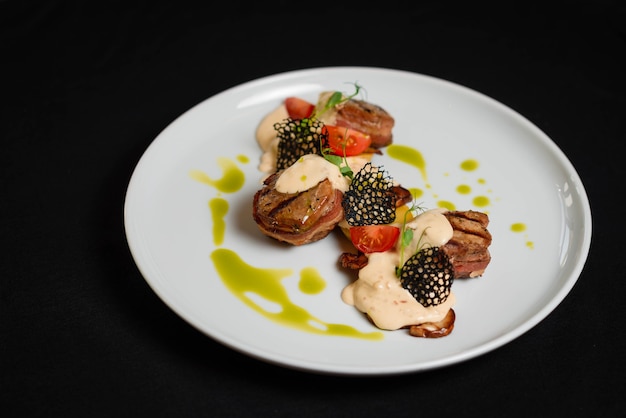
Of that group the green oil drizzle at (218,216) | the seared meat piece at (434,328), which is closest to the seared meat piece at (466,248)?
the seared meat piece at (434,328)

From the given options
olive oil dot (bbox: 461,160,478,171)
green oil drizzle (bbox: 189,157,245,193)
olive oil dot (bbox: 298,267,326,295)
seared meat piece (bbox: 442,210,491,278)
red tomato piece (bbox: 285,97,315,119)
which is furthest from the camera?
red tomato piece (bbox: 285,97,315,119)

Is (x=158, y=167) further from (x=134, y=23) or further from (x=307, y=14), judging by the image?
(x=307, y=14)

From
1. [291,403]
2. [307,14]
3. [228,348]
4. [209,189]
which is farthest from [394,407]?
[307,14]

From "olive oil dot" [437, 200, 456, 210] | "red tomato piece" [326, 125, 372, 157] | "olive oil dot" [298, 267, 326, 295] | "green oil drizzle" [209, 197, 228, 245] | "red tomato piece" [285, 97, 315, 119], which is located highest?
"red tomato piece" [285, 97, 315, 119]

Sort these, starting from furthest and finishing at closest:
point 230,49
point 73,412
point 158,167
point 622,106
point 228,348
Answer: point 230,49, point 622,106, point 158,167, point 228,348, point 73,412

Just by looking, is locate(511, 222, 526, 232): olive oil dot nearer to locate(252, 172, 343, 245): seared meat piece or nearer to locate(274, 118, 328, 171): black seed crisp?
locate(252, 172, 343, 245): seared meat piece

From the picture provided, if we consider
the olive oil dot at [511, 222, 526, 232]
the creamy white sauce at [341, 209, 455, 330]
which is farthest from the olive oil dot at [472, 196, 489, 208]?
the creamy white sauce at [341, 209, 455, 330]

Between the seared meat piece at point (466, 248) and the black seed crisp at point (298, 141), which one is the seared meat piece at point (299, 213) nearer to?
the seared meat piece at point (466, 248)
